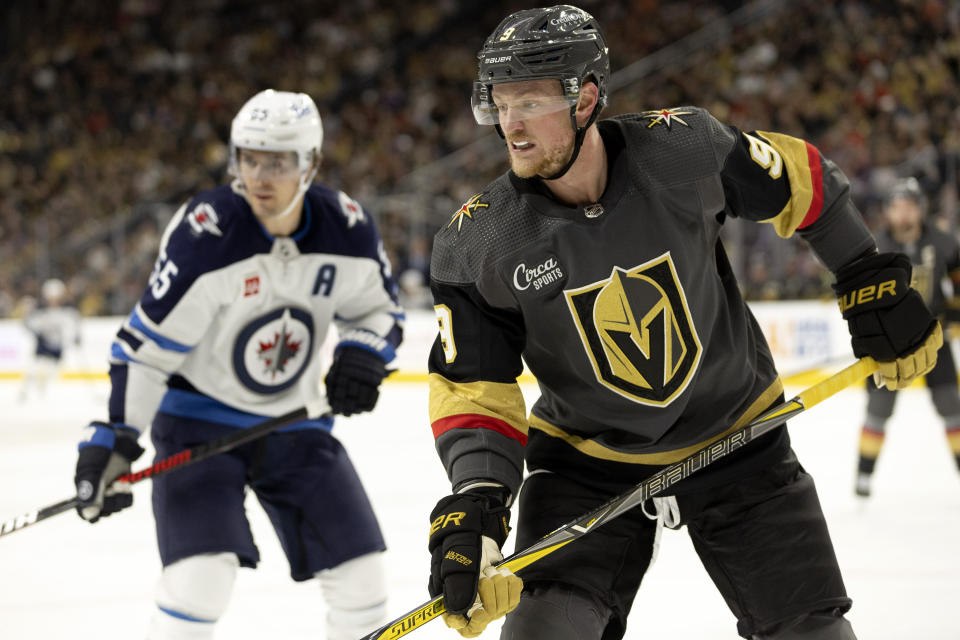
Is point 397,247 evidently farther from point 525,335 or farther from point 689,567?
point 525,335

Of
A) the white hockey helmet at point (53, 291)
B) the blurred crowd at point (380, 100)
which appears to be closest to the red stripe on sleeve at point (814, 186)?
the blurred crowd at point (380, 100)

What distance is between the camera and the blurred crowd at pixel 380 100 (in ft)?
29.8

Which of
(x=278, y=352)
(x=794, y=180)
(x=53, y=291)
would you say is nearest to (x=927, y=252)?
(x=794, y=180)

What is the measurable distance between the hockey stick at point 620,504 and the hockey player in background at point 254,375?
1.79 feet

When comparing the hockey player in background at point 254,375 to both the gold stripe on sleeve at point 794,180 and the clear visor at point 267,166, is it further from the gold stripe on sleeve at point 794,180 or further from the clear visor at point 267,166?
the gold stripe on sleeve at point 794,180

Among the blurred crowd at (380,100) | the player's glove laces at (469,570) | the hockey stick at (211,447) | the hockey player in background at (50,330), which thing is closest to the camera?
the player's glove laces at (469,570)

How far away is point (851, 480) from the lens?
512 cm

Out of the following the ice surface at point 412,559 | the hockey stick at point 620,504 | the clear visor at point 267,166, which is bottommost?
the ice surface at point 412,559

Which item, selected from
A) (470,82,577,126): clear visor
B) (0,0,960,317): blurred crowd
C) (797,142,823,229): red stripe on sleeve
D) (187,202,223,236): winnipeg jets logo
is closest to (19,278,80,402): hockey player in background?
(0,0,960,317): blurred crowd

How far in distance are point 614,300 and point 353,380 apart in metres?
0.98

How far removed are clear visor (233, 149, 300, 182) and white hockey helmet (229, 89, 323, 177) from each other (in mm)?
13

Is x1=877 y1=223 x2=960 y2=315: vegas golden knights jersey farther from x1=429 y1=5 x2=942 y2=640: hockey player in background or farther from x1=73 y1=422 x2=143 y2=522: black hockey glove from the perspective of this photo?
x1=73 y1=422 x2=143 y2=522: black hockey glove

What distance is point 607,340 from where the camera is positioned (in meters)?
1.76

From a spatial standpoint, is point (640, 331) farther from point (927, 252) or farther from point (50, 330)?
point (50, 330)
